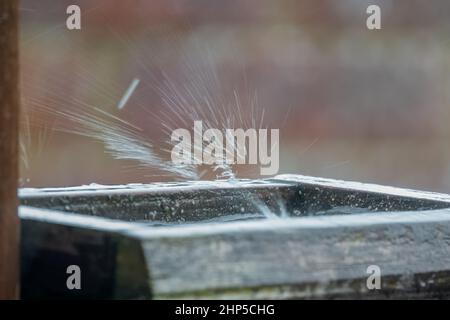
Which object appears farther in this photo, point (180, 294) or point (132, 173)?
point (132, 173)

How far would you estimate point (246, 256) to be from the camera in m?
1.95

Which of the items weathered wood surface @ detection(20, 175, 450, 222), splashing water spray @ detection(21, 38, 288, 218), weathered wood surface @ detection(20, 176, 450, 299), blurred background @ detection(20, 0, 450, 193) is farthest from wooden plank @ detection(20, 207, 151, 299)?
blurred background @ detection(20, 0, 450, 193)

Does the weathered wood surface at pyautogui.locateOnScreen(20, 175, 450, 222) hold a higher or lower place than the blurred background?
lower

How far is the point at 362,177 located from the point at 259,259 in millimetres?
3966

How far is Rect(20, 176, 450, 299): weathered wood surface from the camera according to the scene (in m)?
1.89

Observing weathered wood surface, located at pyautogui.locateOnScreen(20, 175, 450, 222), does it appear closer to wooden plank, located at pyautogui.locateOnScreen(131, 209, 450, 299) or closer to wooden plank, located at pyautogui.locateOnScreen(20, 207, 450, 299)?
wooden plank, located at pyautogui.locateOnScreen(20, 207, 450, 299)

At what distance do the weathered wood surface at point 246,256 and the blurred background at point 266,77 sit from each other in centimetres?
325

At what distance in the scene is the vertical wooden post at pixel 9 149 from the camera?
6.75ft

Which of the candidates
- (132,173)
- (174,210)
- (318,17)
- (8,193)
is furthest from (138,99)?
(8,193)

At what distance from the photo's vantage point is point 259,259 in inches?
77.1

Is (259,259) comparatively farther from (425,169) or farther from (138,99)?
(425,169)

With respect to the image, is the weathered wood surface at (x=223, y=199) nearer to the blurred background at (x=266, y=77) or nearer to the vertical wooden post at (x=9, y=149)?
the vertical wooden post at (x=9, y=149)

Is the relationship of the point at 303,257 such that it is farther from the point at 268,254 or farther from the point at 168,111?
the point at 168,111

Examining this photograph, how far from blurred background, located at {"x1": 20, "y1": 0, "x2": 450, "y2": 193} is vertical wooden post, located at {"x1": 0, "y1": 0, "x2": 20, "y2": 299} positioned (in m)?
3.21
